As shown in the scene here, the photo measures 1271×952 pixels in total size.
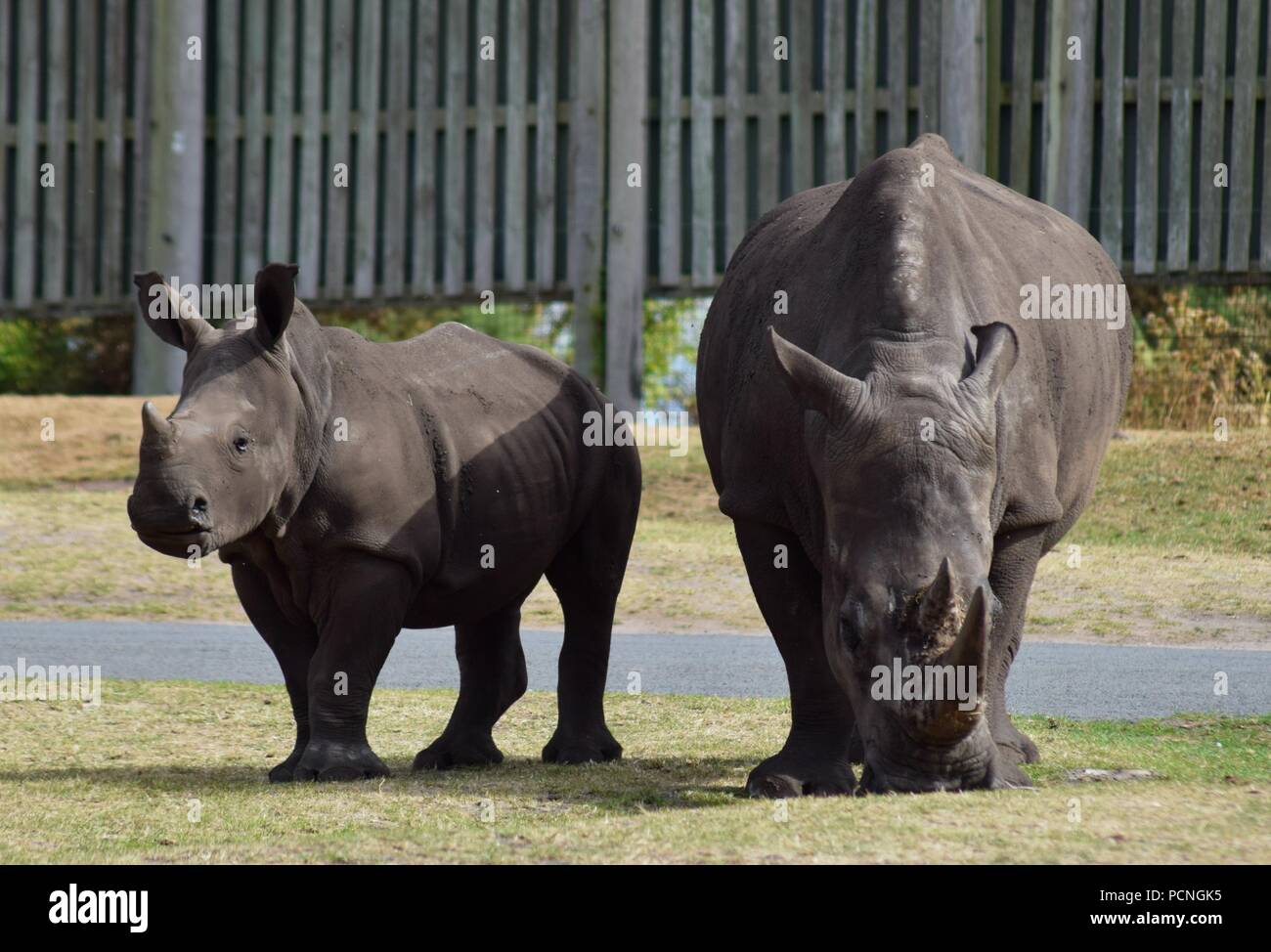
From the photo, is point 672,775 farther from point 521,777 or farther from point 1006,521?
point 1006,521

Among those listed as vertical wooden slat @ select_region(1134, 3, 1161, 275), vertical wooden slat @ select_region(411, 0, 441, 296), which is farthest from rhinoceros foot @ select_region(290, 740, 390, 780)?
vertical wooden slat @ select_region(411, 0, 441, 296)

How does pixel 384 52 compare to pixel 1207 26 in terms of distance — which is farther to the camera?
pixel 384 52

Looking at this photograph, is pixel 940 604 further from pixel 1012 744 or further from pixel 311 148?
pixel 311 148

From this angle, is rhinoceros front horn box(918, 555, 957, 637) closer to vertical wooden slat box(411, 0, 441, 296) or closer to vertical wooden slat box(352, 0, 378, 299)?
vertical wooden slat box(411, 0, 441, 296)

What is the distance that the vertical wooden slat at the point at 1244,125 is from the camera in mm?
17047

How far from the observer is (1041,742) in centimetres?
821

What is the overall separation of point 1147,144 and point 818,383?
12197 mm

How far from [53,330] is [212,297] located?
1215cm

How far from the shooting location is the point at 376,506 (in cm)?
741

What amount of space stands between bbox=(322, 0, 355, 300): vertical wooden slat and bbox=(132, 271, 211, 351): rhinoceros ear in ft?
40.3

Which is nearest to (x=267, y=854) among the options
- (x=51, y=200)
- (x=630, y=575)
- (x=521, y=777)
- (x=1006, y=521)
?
(x=521, y=777)

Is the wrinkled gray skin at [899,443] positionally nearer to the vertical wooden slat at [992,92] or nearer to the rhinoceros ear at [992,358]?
the rhinoceros ear at [992,358]

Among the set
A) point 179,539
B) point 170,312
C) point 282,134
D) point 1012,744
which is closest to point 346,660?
point 179,539

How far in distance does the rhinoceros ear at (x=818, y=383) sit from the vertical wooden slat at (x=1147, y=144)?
467 inches
